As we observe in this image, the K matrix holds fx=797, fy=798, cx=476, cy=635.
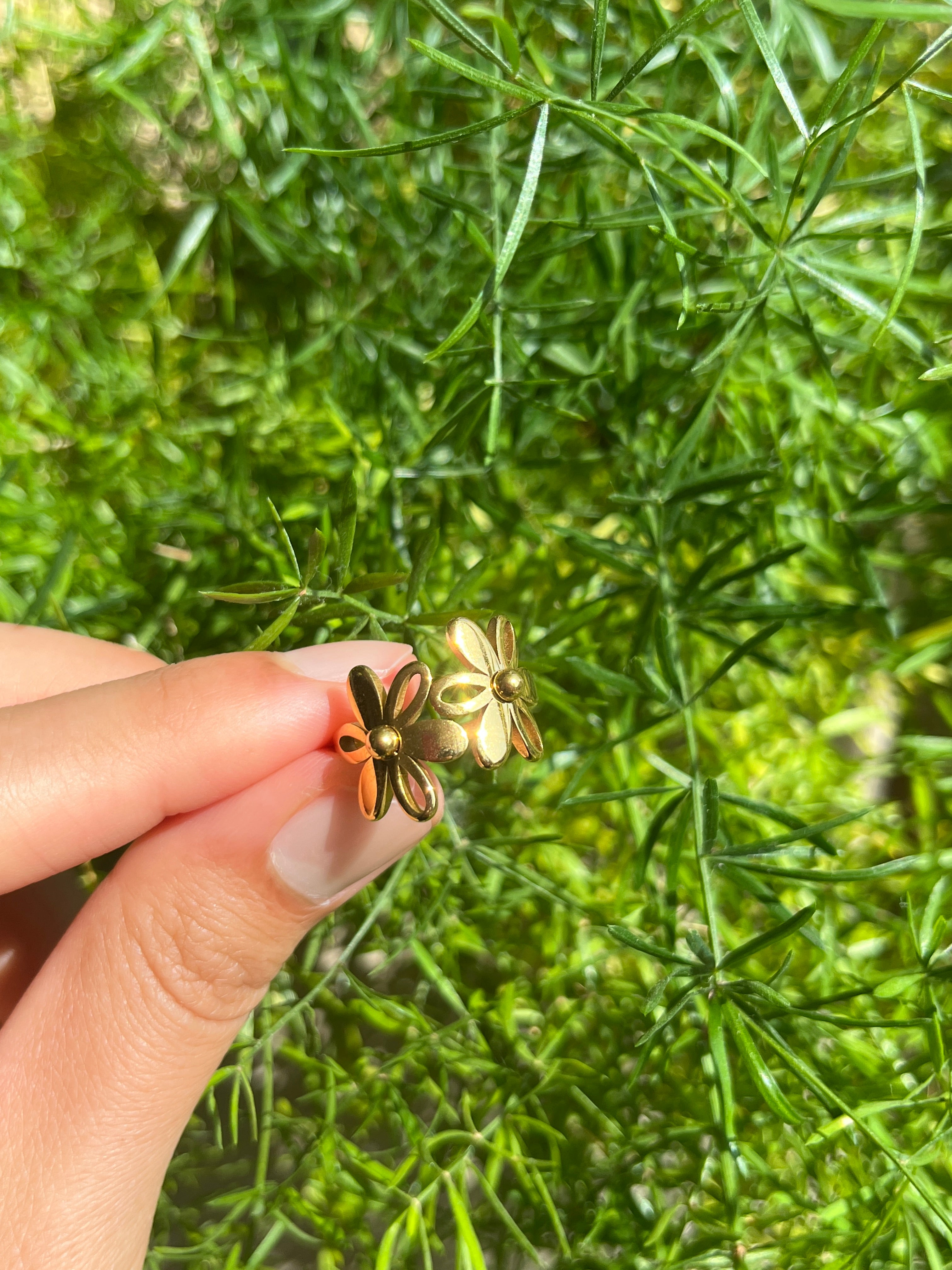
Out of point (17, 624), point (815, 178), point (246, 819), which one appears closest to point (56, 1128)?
point (246, 819)

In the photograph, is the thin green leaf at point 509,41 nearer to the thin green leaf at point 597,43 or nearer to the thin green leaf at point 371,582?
the thin green leaf at point 597,43

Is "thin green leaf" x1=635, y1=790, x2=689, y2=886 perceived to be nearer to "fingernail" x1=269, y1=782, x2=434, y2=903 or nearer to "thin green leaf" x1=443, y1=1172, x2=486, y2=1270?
"fingernail" x1=269, y1=782, x2=434, y2=903

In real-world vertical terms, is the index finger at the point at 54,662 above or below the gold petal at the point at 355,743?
above

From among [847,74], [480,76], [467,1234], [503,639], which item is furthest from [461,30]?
[467,1234]

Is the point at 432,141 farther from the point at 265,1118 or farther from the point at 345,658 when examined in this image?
the point at 265,1118

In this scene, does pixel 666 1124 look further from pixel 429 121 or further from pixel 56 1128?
pixel 429 121

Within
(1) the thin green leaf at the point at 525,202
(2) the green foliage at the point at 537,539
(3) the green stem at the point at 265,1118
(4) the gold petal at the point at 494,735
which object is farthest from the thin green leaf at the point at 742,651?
(3) the green stem at the point at 265,1118

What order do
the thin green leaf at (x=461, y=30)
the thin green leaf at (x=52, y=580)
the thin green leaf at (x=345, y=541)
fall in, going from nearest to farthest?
the thin green leaf at (x=461, y=30) → the thin green leaf at (x=345, y=541) → the thin green leaf at (x=52, y=580)
